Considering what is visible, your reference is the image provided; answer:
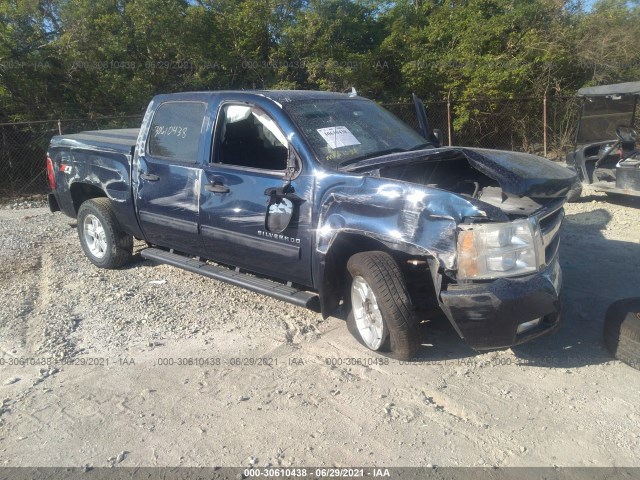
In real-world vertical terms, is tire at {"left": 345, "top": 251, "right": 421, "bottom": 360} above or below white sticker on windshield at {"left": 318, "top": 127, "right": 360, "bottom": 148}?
below

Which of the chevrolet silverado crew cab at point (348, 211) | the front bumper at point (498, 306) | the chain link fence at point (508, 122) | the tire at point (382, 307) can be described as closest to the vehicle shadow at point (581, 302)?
the tire at point (382, 307)

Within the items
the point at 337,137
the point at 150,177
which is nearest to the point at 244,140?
the point at 337,137

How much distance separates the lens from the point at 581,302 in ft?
17.1

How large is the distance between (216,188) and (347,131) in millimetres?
1191

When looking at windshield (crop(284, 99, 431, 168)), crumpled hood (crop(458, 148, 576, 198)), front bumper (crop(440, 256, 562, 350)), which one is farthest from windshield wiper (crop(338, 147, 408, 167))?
front bumper (crop(440, 256, 562, 350))

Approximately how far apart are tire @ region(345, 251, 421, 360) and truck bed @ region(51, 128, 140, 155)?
2.98 m

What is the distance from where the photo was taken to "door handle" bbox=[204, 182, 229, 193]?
486 centimetres

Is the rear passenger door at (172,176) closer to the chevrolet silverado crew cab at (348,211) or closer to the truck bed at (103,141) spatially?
the chevrolet silverado crew cab at (348,211)

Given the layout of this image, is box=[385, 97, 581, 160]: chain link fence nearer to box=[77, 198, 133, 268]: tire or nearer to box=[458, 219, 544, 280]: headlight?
box=[77, 198, 133, 268]: tire

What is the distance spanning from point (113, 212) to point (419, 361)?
3.75 metres

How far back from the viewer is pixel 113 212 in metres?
6.25

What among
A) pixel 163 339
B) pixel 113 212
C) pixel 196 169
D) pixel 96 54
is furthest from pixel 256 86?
pixel 163 339

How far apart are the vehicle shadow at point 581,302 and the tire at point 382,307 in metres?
0.30

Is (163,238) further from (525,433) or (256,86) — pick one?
(256,86)
